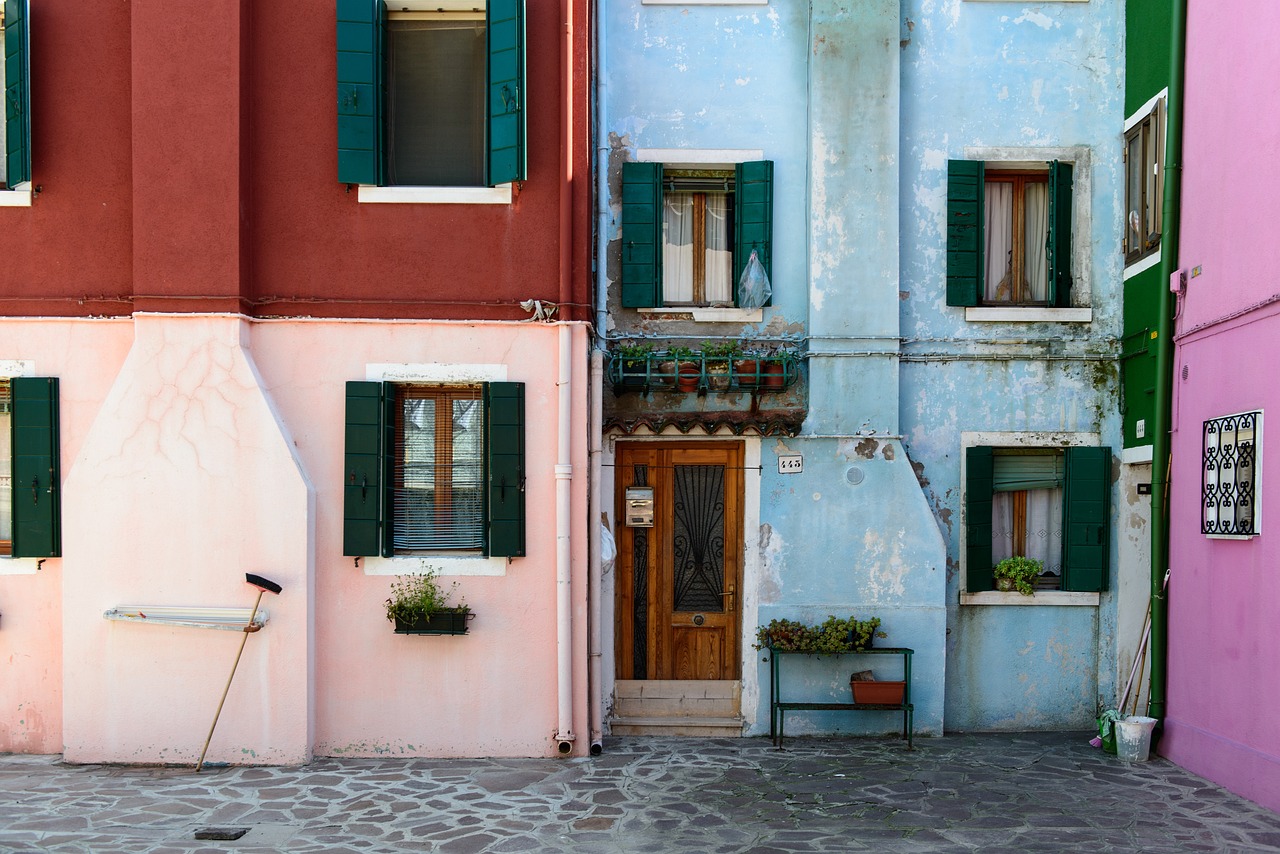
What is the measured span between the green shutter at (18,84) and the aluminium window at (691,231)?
4572mm

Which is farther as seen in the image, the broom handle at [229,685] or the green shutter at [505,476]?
the green shutter at [505,476]

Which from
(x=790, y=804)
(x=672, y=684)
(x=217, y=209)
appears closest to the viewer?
(x=790, y=804)

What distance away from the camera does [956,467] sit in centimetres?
987

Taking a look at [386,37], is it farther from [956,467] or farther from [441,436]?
[956,467]

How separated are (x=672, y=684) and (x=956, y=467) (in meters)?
3.06

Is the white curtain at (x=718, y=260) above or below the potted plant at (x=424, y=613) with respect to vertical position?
above

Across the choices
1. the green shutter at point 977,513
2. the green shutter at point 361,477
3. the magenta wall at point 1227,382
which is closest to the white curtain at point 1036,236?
the magenta wall at point 1227,382

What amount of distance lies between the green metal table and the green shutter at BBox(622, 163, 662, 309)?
124 inches

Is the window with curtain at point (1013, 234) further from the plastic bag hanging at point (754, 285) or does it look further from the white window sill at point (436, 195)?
the white window sill at point (436, 195)

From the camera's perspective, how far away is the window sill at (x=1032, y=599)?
31.9 feet

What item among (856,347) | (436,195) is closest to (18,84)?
(436,195)

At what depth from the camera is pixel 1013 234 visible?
1011 centimetres

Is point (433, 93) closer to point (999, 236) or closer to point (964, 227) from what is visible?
point (964, 227)

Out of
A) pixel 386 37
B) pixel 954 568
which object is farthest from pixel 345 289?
pixel 954 568
